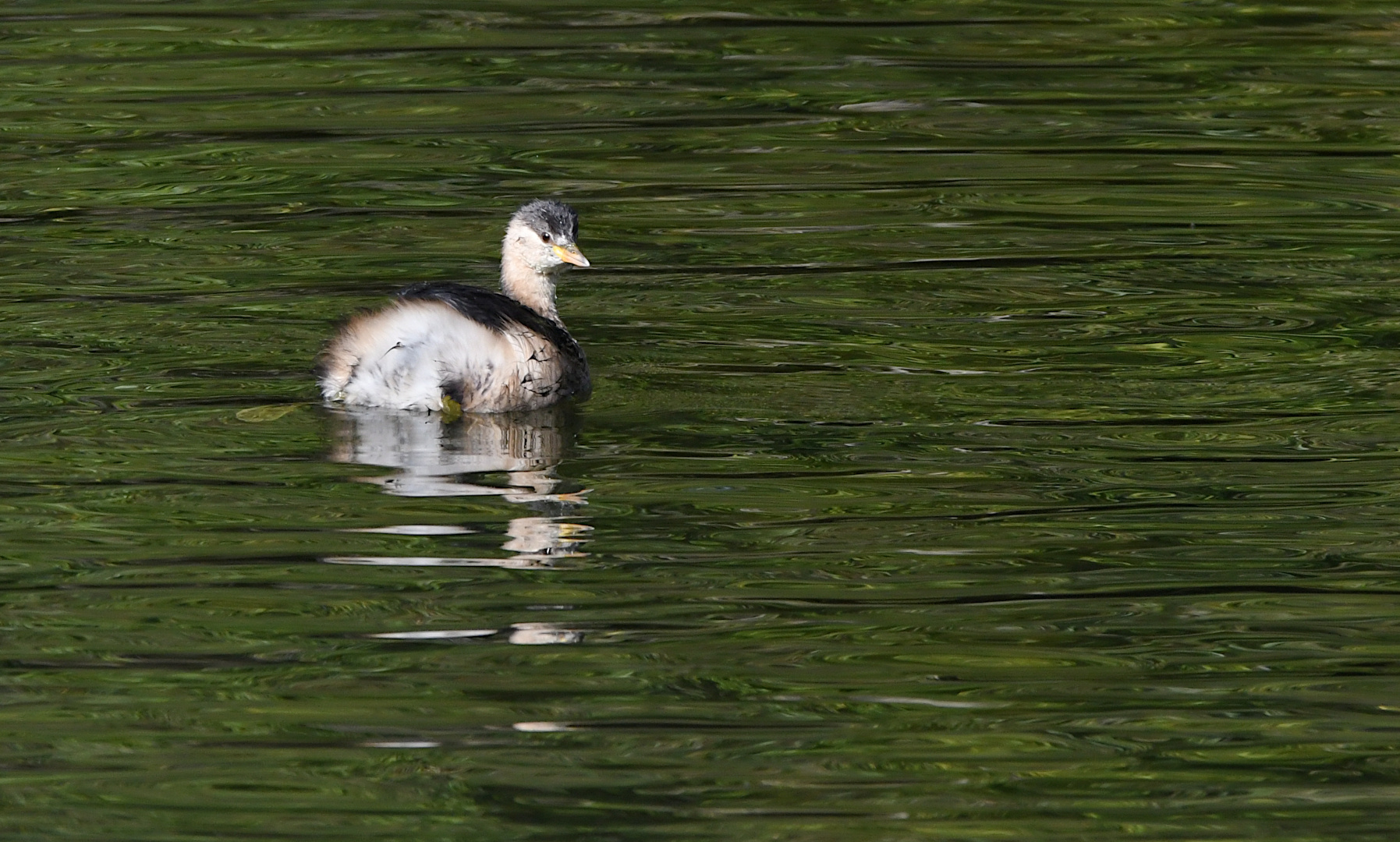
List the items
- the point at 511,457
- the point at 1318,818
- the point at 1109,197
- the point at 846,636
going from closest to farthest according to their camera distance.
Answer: the point at 1318,818 → the point at 846,636 → the point at 511,457 → the point at 1109,197

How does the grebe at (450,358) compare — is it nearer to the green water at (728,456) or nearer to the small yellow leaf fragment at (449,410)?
the small yellow leaf fragment at (449,410)

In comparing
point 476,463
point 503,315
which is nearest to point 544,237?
point 503,315

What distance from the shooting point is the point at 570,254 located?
709 centimetres

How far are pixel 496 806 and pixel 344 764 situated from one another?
0.33m

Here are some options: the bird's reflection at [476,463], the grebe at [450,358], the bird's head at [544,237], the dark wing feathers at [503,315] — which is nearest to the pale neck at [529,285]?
the bird's head at [544,237]

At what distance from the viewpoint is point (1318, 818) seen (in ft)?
13.4

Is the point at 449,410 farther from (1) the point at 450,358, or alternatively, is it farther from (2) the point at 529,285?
(2) the point at 529,285

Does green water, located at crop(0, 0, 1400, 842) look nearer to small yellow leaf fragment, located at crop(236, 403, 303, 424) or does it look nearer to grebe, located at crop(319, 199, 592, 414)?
small yellow leaf fragment, located at crop(236, 403, 303, 424)

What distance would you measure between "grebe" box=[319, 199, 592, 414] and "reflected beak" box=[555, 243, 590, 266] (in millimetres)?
389

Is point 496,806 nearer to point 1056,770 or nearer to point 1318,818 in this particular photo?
point 1056,770

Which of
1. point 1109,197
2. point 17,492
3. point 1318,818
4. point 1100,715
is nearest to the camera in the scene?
point 1318,818

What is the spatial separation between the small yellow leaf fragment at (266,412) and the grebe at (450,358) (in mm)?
132

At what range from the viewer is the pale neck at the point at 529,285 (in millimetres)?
7203

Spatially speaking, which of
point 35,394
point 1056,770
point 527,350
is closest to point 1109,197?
point 527,350
